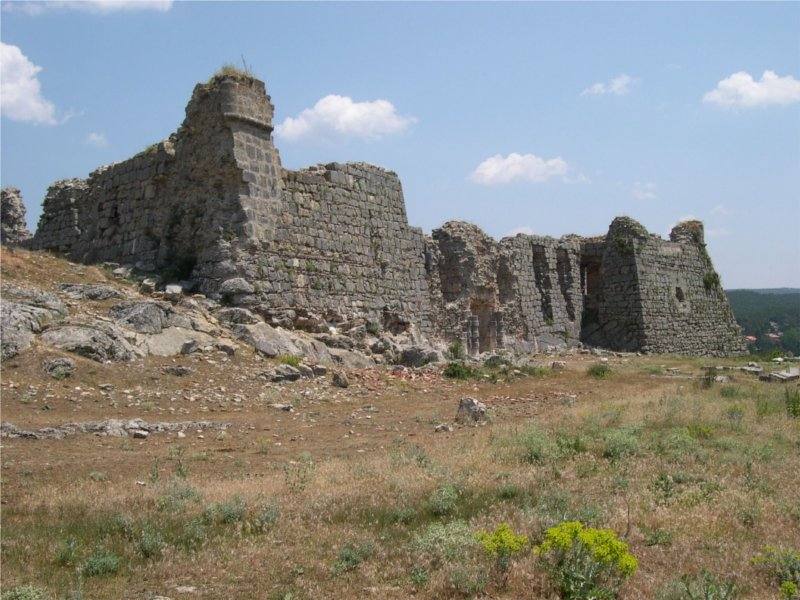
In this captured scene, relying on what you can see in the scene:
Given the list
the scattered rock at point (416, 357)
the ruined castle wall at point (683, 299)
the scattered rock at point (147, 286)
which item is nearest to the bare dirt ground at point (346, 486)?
the scattered rock at point (147, 286)

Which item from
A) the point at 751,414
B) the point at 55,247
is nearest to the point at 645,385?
the point at 751,414

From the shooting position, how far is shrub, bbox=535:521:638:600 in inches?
195

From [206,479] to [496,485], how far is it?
2.99 meters

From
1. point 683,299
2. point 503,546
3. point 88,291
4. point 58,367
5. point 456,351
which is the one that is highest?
point 88,291

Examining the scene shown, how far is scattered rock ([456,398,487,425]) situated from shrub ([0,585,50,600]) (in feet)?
24.7

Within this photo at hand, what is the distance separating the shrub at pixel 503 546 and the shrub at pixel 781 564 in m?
1.67

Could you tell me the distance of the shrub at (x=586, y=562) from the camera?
16.2ft

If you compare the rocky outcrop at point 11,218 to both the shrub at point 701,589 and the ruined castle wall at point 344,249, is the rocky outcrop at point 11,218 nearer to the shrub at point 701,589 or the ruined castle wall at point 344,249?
the ruined castle wall at point 344,249

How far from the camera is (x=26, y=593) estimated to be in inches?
193

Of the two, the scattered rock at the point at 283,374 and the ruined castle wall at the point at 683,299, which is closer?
the scattered rock at the point at 283,374

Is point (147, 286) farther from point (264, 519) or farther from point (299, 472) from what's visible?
point (264, 519)

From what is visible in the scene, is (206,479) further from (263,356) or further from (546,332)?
(546,332)

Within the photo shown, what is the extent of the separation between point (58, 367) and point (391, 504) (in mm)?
6678

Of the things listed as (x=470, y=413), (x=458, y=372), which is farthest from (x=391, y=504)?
(x=458, y=372)
